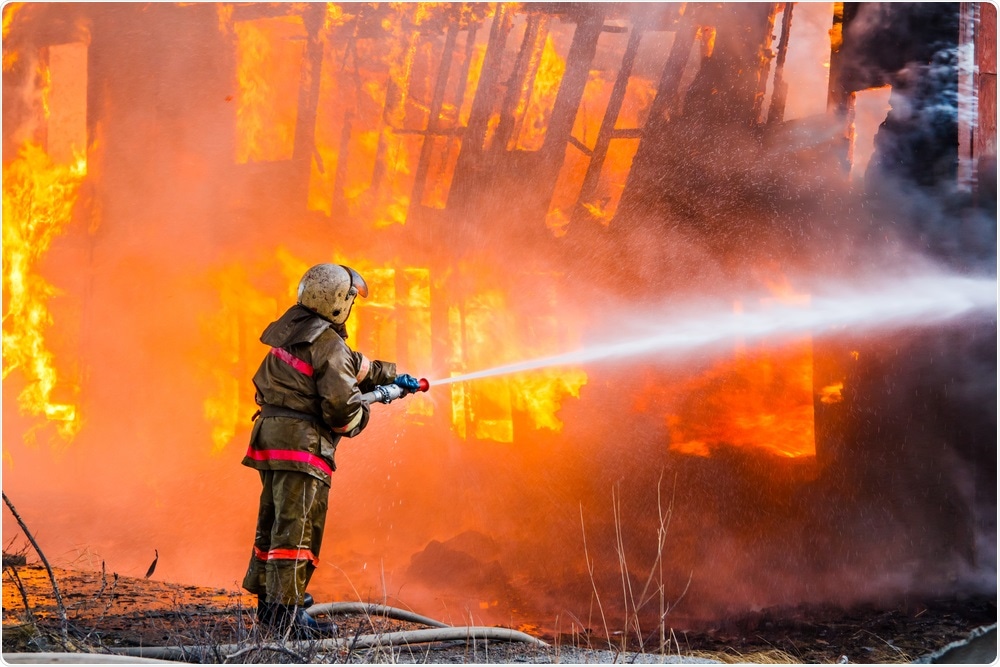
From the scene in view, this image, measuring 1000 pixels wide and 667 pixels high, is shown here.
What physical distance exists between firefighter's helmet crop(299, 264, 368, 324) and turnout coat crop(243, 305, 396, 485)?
0.18ft

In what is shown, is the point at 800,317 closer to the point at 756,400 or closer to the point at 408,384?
the point at 756,400

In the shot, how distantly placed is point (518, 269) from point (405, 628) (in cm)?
427

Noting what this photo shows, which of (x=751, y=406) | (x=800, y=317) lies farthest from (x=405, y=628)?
(x=800, y=317)

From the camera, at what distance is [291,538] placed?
445cm

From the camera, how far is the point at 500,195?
8.88 m

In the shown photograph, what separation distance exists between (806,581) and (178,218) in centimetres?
759

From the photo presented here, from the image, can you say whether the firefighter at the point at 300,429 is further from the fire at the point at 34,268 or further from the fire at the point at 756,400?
the fire at the point at 34,268

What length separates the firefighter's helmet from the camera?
4543 mm

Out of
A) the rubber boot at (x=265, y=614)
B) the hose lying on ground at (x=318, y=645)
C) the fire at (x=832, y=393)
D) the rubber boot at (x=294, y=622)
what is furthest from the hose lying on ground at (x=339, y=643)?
the fire at (x=832, y=393)

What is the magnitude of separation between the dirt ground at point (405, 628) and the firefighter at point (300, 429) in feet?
0.95

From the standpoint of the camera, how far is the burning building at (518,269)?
771 cm

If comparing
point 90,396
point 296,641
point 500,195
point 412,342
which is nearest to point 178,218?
point 90,396

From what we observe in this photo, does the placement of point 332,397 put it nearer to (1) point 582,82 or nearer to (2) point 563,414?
(2) point 563,414

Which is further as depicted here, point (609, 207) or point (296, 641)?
point (609, 207)
